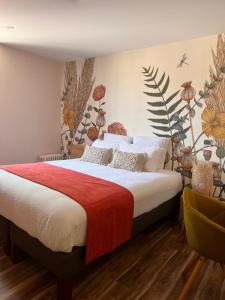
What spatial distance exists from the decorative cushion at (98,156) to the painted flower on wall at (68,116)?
1.26 metres

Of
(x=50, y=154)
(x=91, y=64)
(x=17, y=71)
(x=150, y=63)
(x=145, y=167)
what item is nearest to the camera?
(x=145, y=167)

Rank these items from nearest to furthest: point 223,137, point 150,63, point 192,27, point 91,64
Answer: point 192,27
point 223,137
point 150,63
point 91,64

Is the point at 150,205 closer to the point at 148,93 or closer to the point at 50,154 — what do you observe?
the point at 148,93

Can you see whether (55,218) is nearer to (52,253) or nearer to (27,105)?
Result: (52,253)

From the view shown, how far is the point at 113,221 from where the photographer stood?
6.02ft

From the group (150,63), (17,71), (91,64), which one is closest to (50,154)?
(17,71)

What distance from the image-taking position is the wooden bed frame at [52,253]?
5.10 feet

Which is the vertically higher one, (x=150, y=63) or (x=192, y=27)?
(x=192, y=27)

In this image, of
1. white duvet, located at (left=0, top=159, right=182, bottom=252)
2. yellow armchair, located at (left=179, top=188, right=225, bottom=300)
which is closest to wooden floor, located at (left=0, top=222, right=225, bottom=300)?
yellow armchair, located at (left=179, top=188, right=225, bottom=300)

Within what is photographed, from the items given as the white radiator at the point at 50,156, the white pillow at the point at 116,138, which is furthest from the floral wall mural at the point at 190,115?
the white radiator at the point at 50,156

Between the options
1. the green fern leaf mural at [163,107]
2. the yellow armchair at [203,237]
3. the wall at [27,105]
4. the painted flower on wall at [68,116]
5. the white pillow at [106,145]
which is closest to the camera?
the yellow armchair at [203,237]

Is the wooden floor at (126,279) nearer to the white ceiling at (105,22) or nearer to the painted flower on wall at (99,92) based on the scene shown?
the white ceiling at (105,22)

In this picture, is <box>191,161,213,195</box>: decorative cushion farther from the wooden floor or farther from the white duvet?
the wooden floor

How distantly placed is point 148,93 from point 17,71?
7.42ft
